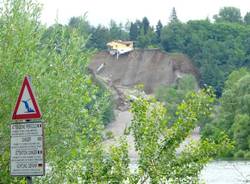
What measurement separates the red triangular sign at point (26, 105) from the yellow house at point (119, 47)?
181166 millimetres

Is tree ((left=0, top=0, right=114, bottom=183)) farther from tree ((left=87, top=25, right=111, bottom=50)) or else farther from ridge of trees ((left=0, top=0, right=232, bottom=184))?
tree ((left=87, top=25, right=111, bottom=50))

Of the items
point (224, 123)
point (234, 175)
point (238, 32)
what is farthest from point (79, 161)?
point (238, 32)

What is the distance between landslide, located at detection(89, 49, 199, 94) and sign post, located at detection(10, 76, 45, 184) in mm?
168986

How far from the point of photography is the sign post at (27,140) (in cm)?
953

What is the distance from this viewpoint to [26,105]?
988cm

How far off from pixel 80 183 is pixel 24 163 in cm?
337

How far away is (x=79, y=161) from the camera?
12.9m

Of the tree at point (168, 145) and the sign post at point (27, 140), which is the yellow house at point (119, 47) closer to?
the tree at point (168, 145)

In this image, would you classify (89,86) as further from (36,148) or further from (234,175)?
(234,175)

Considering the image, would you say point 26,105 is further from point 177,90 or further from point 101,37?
point 101,37

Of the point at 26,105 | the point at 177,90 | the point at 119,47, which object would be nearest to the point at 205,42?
the point at 119,47

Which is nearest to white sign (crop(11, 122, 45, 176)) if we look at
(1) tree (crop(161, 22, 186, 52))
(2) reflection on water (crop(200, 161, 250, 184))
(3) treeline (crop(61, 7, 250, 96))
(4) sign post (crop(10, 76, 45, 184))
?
(4) sign post (crop(10, 76, 45, 184))

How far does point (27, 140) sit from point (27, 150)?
12 cm

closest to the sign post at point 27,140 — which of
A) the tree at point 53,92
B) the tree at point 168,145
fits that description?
the tree at point 53,92
